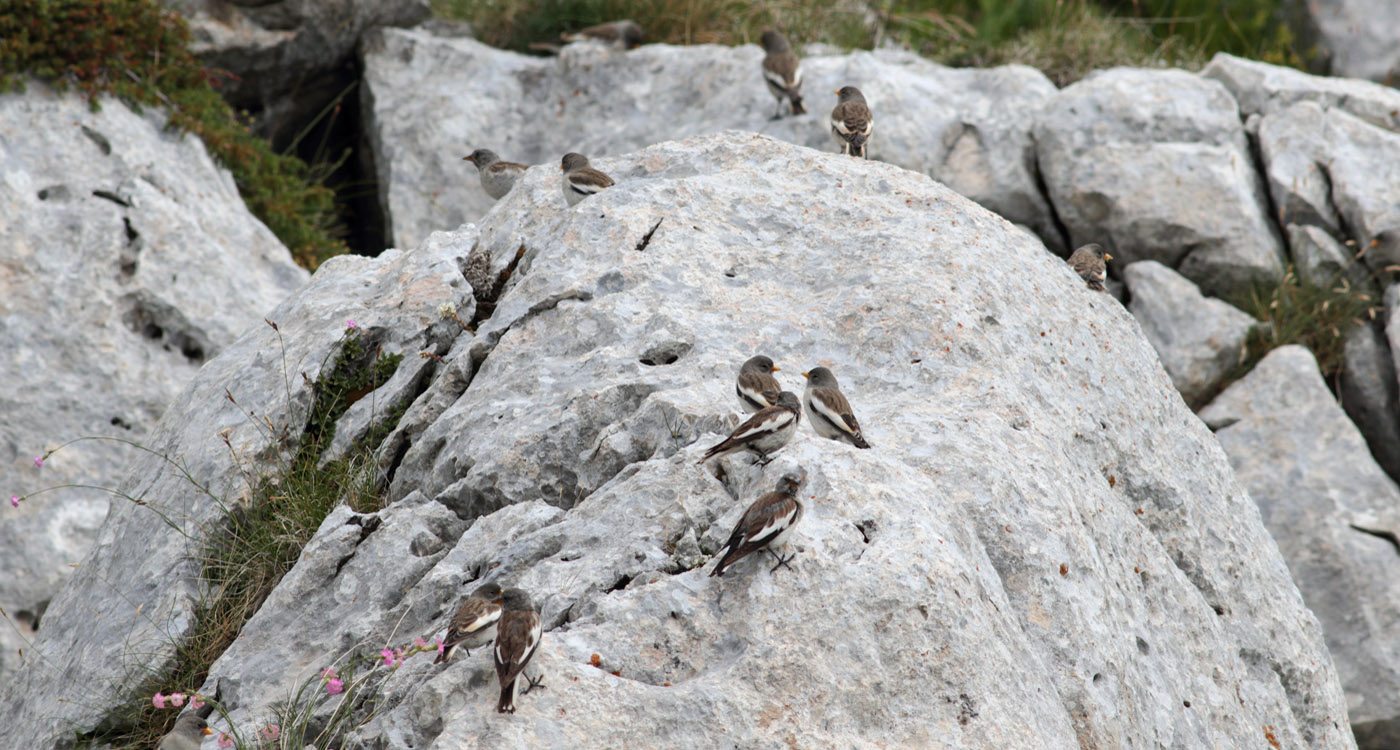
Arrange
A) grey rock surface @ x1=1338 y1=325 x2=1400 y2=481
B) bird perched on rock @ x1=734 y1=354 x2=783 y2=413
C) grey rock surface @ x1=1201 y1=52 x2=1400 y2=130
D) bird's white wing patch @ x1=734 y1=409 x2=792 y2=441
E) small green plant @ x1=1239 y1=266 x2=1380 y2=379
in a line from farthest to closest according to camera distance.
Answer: grey rock surface @ x1=1201 y1=52 x2=1400 y2=130
small green plant @ x1=1239 y1=266 x2=1380 y2=379
grey rock surface @ x1=1338 y1=325 x2=1400 y2=481
bird perched on rock @ x1=734 y1=354 x2=783 y2=413
bird's white wing patch @ x1=734 y1=409 x2=792 y2=441

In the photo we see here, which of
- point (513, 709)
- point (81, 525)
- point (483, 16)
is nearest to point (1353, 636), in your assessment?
point (513, 709)

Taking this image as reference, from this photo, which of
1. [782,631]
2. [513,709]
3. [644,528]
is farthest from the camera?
[644,528]

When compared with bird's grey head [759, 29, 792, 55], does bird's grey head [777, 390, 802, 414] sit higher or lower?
higher

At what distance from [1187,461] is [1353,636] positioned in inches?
223

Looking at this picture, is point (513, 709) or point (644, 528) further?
point (644, 528)

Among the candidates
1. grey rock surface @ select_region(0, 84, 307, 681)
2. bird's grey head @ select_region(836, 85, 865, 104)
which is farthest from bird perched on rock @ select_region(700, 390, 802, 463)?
grey rock surface @ select_region(0, 84, 307, 681)

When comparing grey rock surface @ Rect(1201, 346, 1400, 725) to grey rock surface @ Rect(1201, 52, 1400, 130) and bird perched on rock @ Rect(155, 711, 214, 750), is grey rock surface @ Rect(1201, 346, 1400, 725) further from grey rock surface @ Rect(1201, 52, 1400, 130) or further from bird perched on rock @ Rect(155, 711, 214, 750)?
bird perched on rock @ Rect(155, 711, 214, 750)

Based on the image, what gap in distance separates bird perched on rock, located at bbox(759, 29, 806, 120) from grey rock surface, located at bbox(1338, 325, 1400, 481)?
22.6 feet

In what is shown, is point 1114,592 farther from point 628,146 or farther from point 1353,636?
point 628,146

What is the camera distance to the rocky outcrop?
4469mm

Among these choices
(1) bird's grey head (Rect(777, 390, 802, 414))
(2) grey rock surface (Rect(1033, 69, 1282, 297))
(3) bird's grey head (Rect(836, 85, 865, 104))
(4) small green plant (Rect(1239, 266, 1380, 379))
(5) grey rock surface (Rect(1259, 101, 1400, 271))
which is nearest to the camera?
(1) bird's grey head (Rect(777, 390, 802, 414))

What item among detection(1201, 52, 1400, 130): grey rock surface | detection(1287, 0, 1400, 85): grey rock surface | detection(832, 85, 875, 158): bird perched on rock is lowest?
detection(1287, 0, 1400, 85): grey rock surface

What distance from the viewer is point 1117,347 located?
7.49m

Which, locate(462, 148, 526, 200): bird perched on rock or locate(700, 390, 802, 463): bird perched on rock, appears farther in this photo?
locate(462, 148, 526, 200): bird perched on rock
